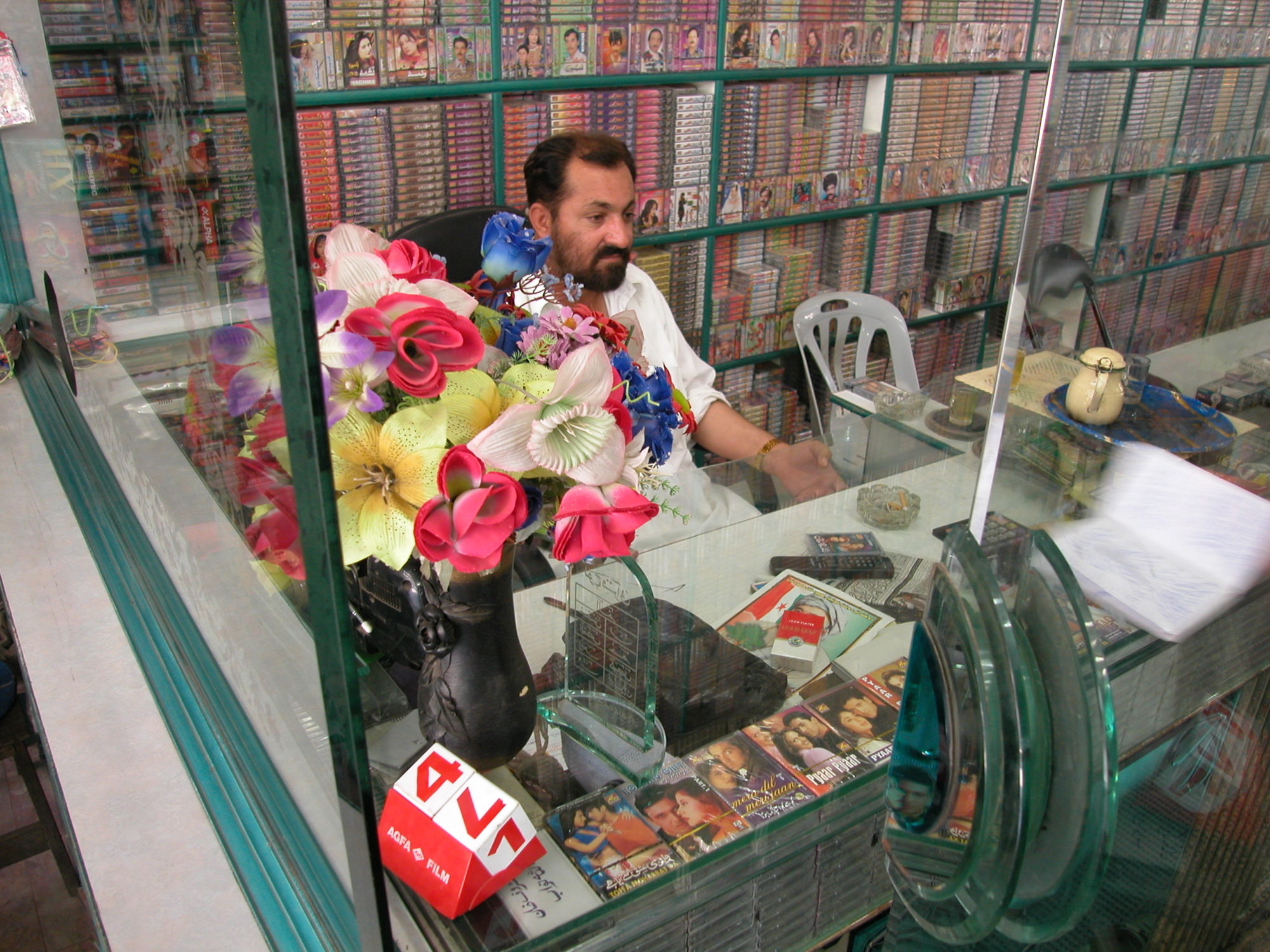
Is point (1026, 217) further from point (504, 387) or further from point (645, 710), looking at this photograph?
point (645, 710)

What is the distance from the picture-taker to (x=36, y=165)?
5.53 ft

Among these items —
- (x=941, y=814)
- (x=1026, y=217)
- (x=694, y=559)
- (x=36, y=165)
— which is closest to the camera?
(x=1026, y=217)

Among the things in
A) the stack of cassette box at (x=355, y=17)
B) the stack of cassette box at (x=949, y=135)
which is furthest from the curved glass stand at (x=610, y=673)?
the stack of cassette box at (x=949, y=135)

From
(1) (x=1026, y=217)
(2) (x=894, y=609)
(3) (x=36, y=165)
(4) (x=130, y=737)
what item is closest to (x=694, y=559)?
(2) (x=894, y=609)

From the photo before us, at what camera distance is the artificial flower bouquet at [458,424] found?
0.68m

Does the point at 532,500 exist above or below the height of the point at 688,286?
above

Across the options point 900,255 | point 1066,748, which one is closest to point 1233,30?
point 1066,748

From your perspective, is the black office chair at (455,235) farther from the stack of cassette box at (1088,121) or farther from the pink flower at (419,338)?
the stack of cassette box at (1088,121)

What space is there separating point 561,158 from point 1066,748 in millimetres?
2300

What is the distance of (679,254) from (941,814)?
2952 mm

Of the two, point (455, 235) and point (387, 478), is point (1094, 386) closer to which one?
point (387, 478)

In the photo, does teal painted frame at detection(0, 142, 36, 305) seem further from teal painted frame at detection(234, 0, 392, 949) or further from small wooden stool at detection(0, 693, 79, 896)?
teal painted frame at detection(234, 0, 392, 949)

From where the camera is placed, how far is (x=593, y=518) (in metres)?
0.75

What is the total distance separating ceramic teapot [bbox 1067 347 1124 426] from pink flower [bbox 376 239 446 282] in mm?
518
